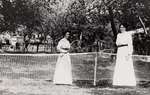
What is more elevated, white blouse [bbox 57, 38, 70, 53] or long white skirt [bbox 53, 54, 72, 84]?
white blouse [bbox 57, 38, 70, 53]

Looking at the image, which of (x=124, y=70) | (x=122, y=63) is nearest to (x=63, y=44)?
(x=122, y=63)

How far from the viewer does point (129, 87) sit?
11.2 m

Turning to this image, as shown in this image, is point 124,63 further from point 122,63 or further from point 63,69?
A: point 63,69

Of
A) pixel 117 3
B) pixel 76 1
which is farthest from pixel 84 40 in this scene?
pixel 117 3

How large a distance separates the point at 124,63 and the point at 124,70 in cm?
24

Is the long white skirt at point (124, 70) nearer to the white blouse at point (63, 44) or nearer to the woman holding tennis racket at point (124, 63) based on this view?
the woman holding tennis racket at point (124, 63)

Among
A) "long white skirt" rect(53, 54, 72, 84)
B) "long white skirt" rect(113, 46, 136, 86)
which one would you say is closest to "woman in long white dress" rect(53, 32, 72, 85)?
"long white skirt" rect(53, 54, 72, 84)

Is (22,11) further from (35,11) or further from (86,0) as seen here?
(86,0)

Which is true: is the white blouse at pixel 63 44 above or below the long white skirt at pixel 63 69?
above

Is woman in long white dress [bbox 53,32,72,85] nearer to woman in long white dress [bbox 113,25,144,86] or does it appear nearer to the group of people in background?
the group of people in background

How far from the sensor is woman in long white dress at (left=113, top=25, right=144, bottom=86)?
1048 centimetres

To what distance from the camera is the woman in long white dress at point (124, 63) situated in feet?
34.4

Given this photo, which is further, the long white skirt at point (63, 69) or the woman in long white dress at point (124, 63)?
the long white skirt at point (63, 69)

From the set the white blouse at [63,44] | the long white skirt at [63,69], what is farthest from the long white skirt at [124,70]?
the white blouse at [63,44]
